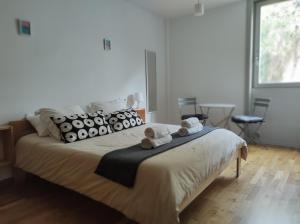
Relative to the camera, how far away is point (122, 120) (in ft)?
9.86

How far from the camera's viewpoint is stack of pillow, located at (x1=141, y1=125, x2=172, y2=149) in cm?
200

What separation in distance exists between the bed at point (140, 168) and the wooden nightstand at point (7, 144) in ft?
0.24

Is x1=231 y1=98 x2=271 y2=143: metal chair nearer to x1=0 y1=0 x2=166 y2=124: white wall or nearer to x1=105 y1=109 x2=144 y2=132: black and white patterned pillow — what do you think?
x1=105 y1=109 x2=144 y2=132: black and white patterned pillow

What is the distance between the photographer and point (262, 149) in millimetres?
3840

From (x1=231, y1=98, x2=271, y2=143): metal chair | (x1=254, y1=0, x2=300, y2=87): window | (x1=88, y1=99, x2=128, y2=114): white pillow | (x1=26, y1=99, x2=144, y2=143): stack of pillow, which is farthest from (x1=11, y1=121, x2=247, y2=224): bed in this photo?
(x1=254, y1=0, x2=300, y2=87): window

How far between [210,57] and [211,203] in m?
3.15

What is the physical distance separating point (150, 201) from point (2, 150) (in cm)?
198

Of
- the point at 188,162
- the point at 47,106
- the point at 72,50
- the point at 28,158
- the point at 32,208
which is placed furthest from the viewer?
the point at 72,50

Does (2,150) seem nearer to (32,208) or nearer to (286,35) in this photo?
(32,208)

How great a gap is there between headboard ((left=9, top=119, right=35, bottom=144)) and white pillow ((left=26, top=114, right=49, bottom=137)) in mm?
66

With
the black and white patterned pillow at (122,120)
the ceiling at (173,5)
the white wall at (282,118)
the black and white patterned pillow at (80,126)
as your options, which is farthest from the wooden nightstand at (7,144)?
the white wall at (282,118)

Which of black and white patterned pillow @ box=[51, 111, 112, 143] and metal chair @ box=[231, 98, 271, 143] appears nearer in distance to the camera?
black and white patterned pillow @ box=[51, 111, 112, 143]

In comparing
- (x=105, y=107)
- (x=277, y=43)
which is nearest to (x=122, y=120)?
(x=105, y=107)

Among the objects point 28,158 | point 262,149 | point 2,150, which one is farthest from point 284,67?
point 2,150
